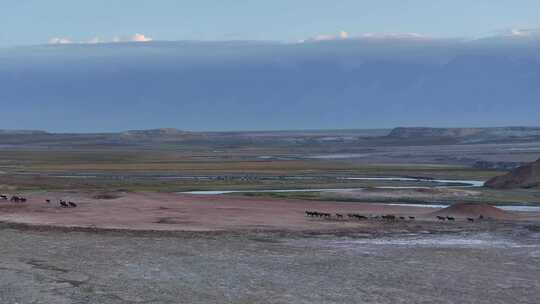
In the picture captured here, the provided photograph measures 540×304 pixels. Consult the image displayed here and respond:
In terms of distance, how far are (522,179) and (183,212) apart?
2724cm

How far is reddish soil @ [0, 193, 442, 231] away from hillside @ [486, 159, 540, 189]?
14.4m

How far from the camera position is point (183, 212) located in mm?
38625

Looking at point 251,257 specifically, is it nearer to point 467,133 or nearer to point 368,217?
point 368,217

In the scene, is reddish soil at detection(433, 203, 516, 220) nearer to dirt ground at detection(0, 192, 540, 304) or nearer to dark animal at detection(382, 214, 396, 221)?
dirt ground at detection(0, 192, 540, 304)

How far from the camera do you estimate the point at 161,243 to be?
93.5 feet

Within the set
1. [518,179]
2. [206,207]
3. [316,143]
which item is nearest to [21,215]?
[206,207]

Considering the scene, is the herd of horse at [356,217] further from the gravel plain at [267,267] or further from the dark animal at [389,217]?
the gravel plain at [267,267]

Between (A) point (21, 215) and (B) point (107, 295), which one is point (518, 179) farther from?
(B) point (107, 295)

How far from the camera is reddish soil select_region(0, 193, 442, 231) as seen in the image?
3391 centimetres

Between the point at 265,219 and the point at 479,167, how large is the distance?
52876 millimetres

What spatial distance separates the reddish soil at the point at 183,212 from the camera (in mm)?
33906

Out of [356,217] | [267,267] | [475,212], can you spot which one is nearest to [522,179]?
[475,212]

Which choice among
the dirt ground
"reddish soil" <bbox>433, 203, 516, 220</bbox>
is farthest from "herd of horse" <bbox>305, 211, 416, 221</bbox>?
"reddish soil" <bbox>433, 203, 516, 220</bbox>

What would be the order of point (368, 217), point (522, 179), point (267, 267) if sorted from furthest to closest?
point (522, 179)
point (368, 217)
point (267, 267)
